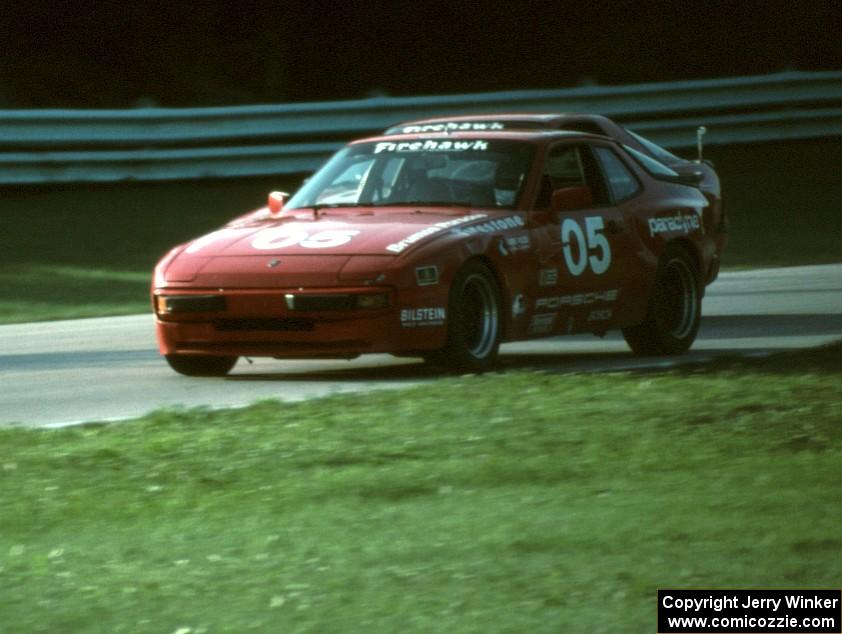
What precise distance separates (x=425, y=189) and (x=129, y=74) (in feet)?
41.1

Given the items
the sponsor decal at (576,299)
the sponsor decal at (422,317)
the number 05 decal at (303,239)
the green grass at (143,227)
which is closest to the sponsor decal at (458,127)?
the sponsor decal at (576,299)

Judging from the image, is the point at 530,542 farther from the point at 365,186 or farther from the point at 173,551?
the point at 365,186

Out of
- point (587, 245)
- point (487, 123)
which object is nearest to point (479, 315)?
point (587, 245)

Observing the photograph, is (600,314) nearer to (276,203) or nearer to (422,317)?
(422,317)

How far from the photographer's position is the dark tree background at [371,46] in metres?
23.6

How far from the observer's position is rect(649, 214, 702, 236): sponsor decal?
12.7 meters

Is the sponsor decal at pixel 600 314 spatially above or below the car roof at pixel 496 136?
below

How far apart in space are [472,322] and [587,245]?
1.16 meters

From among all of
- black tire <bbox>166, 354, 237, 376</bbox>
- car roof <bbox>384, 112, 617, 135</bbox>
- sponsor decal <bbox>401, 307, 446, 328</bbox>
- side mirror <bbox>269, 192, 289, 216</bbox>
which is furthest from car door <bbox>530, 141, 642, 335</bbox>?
black tire <bbox>166, 354, 237, 376</bbox>

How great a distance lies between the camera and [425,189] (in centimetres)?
1208

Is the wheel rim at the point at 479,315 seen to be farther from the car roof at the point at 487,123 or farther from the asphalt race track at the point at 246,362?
the car roof at the point at 487,123

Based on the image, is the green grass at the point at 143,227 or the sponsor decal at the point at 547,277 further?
the green grass at the point at 143,227

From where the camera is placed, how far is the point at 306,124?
849 inches

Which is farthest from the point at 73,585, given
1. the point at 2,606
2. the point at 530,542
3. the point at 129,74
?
the point at 129,74
